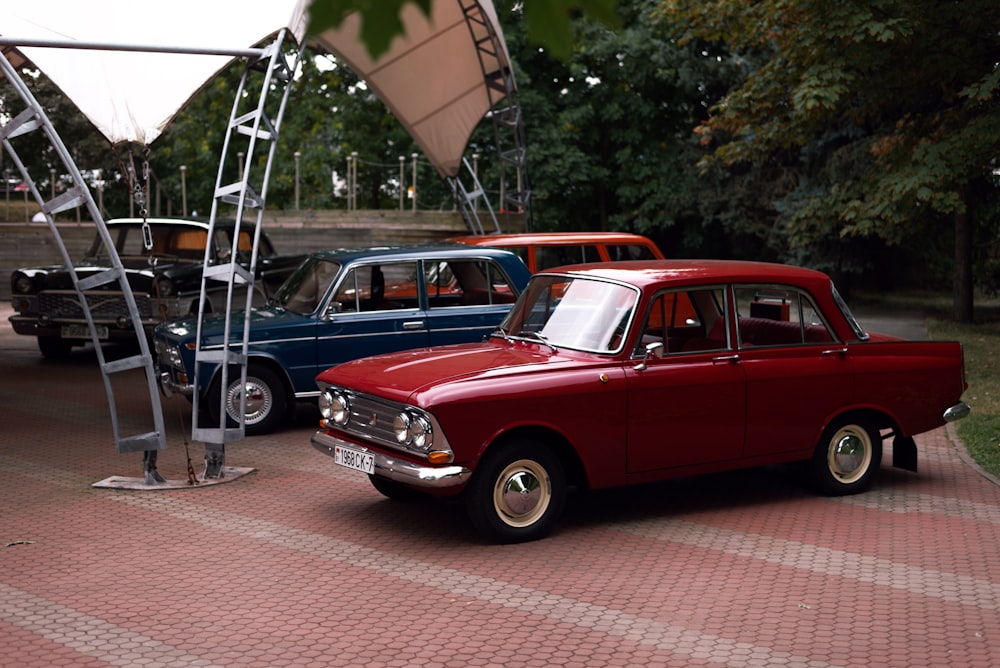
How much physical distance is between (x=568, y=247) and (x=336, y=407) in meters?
6.71

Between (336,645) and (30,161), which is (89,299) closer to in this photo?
(336,645)

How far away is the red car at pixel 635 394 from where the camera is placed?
24.7ft

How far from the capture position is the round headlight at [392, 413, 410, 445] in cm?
752

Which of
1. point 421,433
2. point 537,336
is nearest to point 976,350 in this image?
point 537,336

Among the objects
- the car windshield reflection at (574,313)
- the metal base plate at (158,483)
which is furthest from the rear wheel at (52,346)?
the car windshield reflection at (574,313)

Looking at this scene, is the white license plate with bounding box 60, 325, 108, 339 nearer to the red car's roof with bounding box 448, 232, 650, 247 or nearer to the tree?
the red car's roof with bounding box 448, 232, 650, 247

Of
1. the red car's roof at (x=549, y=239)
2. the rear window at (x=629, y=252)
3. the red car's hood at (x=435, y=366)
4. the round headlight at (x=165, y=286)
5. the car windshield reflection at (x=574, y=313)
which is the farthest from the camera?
the round headlight at (x=165, y=286)

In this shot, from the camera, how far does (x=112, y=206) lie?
43.6m

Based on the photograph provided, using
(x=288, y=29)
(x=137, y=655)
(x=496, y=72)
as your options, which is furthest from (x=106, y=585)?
(x=496, y=72)

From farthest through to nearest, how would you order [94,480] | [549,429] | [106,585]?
[94,480]
[549,429]
[106,585]

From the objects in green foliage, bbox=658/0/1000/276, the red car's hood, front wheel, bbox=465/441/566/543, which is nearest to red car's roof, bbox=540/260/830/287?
the red car's hood

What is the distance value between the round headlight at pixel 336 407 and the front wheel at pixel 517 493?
3.82 feet

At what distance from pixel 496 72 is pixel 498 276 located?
25.0ft

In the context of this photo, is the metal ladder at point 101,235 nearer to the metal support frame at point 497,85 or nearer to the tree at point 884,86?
the metal support frame at point 497,85
